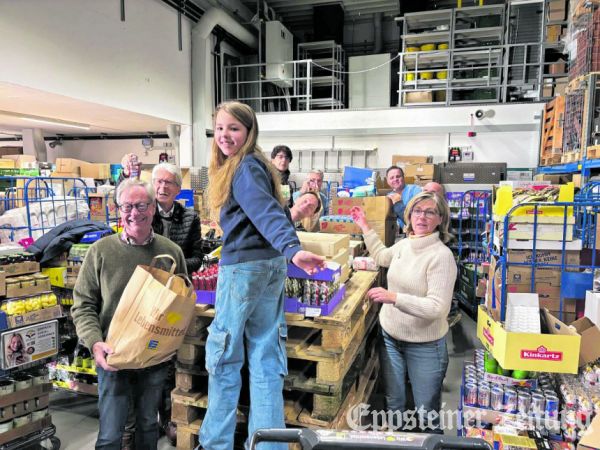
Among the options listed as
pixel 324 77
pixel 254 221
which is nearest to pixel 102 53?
pixel 324 77

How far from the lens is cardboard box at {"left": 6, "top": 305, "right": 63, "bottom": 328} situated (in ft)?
7.64

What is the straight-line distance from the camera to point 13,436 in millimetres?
2381

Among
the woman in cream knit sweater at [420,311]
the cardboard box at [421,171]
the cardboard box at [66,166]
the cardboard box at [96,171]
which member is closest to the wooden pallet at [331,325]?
the woman in cream knit sweater at [420,311]

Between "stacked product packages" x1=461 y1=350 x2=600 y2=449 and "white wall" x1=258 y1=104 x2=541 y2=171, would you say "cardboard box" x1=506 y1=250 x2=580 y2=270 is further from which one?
"white wall" x1=258 y1=104 x2=541 y2=171

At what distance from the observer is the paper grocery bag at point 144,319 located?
182cm

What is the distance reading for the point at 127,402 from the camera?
80.0 inches

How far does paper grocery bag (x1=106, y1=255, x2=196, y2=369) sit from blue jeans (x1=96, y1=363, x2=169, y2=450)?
0.55 ft

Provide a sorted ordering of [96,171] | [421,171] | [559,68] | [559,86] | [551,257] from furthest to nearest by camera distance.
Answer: [96,171] < [559,68] < [421,171] < [559,86] < [551,257]

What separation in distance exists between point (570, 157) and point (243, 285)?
5.44m

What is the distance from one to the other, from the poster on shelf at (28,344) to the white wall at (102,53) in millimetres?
4147

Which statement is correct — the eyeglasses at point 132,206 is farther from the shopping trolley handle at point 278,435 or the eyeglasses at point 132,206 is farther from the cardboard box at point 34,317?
the shopping trolley handle at point 278,435

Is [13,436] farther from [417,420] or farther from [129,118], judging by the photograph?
[129,118]

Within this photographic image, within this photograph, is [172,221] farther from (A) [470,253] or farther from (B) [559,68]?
(B) [559,68]

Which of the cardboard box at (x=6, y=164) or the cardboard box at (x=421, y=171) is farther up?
the cardboard box at (x=6, y=164)
